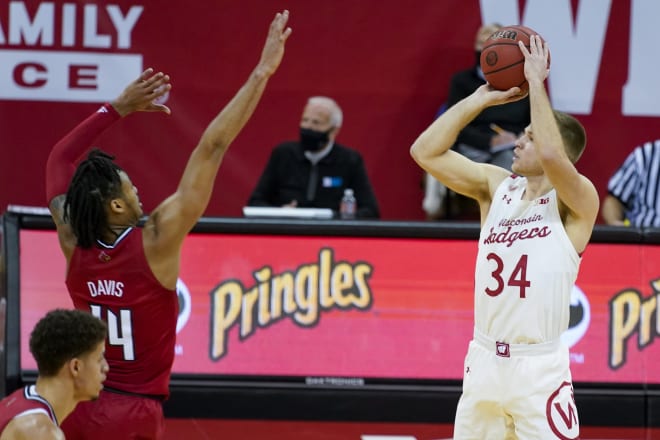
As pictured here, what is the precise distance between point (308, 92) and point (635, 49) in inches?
116

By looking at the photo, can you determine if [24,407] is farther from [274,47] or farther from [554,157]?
[554,157]

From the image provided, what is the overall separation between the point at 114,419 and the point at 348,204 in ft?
14.9

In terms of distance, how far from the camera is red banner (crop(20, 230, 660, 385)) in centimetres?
788

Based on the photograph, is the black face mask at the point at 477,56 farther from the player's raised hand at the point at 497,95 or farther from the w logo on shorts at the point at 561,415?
the w logo on shorts at the point at 561,415

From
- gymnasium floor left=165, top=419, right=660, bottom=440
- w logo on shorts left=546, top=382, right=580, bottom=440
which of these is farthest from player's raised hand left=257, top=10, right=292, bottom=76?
gymnasium floor left=165, top=419, right=660, bottom=440

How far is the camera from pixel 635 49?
11336mm

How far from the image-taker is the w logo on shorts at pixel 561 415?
5.25m

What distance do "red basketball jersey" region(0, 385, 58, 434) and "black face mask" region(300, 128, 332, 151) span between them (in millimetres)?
5569

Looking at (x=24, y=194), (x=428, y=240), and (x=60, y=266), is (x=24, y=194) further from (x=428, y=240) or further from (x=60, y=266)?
(x=428, y=240)

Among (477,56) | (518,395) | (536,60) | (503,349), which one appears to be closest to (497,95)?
(536,60)

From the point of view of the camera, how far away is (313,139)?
9.77 meters

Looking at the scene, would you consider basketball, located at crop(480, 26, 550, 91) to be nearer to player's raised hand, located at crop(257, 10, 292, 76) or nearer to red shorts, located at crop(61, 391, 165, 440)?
player's raised hand, located at crop(257, 10, 292, 76)

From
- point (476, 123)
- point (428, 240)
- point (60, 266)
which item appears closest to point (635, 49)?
point (476, 123)

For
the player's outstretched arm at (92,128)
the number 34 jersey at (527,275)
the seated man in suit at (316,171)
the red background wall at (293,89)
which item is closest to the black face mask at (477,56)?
the red background wall at (293,89)
